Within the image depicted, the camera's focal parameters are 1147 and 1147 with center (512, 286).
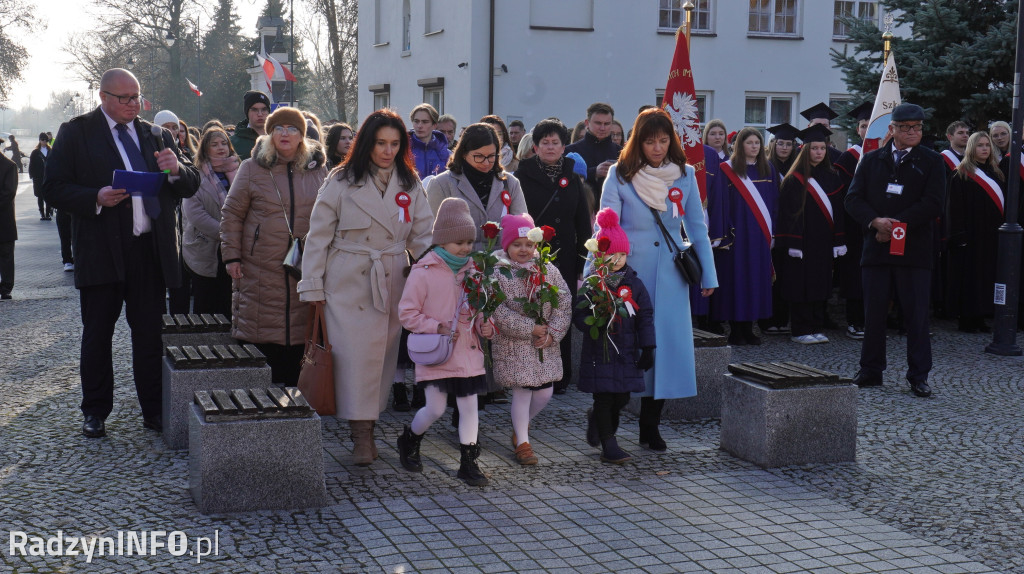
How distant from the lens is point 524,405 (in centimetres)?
658

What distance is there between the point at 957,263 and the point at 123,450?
30.5 ft

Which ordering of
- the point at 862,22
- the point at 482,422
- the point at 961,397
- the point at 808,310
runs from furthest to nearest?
the point at 862,22 → the point at 808,310 → the point at 961,397 → the point at 482,422

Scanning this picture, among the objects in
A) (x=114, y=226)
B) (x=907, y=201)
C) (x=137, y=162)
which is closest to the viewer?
(x=114, y=226)

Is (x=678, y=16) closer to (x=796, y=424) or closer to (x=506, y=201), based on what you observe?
(x=506, y=201)

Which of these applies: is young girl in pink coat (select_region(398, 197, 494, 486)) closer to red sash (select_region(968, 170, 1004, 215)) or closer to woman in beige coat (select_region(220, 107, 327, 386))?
woman in beige coat (select_region(220, 107, 327, 386))

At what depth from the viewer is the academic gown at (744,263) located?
37.6ft

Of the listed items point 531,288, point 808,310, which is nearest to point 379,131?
point 531,288

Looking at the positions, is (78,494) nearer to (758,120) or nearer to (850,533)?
(850,533)

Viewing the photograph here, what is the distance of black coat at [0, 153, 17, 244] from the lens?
46.0 ft

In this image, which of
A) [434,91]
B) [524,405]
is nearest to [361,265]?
[524,405]

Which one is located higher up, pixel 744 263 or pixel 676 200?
pixel 676 200

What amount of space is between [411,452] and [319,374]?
0.67 metres

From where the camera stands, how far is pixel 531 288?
20.6 feet

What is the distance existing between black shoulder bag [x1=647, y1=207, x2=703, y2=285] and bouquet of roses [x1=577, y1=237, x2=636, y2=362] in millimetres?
563
